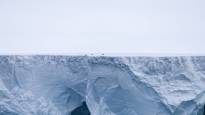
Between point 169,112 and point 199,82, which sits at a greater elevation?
point 199,82

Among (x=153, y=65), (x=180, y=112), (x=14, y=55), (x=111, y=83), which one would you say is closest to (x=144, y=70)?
(x=153, y=65)

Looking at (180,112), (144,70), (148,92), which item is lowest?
(180,112)

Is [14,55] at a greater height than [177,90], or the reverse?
[14,55]

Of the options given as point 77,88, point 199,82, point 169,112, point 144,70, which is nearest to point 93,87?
point 77,88

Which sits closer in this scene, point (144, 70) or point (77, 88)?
point (144, 70)

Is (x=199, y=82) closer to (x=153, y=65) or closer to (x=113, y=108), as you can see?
(x=153, y=65)

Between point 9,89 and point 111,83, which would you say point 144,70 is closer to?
point 111,83
